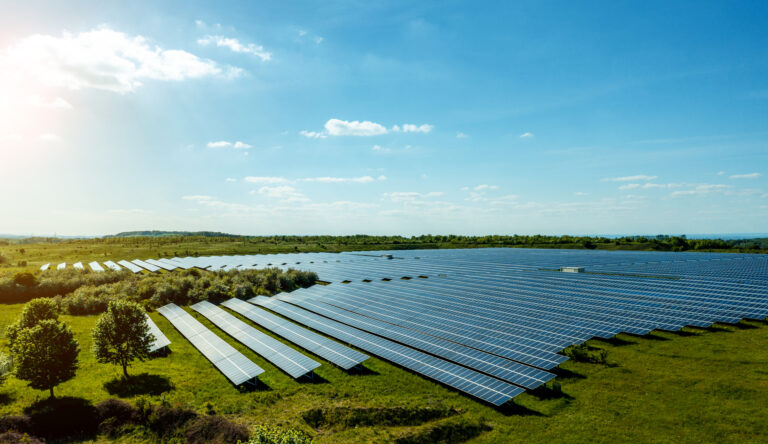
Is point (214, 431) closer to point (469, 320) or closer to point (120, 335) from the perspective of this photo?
point (120, 335)

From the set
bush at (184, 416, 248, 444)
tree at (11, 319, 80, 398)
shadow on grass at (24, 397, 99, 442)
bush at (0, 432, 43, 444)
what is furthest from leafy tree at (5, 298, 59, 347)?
bush at (184, 416, 248, 444)

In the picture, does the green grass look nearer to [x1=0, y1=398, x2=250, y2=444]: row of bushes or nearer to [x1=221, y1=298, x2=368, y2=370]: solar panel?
[x1=221, y1=298, x2=368, y2=370]: solar panel

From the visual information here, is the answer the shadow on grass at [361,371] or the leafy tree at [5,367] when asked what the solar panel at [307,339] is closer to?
the shadow on grass at [361,371]

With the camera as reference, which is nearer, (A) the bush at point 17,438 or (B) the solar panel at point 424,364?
(A) the bush at point 17,438

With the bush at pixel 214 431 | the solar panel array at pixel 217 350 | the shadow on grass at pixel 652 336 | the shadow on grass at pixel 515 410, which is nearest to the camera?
the bush at pixel 214 431

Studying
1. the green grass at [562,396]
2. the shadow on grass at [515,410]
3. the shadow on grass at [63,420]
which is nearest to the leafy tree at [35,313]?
the green grass at [562,396]
